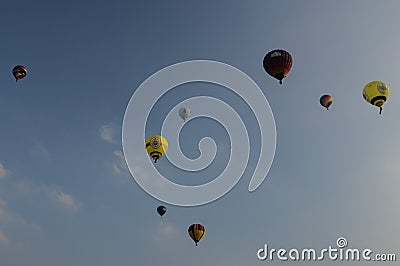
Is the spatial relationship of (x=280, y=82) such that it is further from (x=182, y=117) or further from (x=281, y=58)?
(x=182, y=117)

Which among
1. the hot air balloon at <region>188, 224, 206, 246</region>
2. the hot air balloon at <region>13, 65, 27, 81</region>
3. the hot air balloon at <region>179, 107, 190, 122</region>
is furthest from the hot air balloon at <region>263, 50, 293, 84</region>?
the hot air balloon at <region>13, 65, 27, 81</region>

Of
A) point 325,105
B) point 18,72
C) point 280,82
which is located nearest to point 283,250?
point 280,82

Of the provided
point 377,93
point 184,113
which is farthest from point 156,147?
point 377,93

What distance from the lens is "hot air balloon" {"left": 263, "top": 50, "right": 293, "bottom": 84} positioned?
39.6 m

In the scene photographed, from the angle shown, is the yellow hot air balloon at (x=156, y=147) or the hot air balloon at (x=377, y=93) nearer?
the hot air balloon at (x=377, y=93)

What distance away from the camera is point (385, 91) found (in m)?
42.5

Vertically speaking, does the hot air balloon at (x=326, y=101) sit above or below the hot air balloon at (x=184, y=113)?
above

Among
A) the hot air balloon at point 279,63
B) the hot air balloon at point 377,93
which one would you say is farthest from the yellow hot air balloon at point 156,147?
the hot air balloon at point 377,93

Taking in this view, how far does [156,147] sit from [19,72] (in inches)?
820

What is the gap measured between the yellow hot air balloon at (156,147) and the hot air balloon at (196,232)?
32.1 feet

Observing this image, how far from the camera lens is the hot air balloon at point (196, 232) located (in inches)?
1913

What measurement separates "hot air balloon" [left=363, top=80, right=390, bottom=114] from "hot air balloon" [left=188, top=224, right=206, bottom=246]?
25257 mm

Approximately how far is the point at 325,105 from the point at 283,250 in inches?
1024

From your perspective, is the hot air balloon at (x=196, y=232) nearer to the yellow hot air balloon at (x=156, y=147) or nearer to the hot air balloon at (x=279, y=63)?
the yellow hot air balloon at (x=156, y=147)
